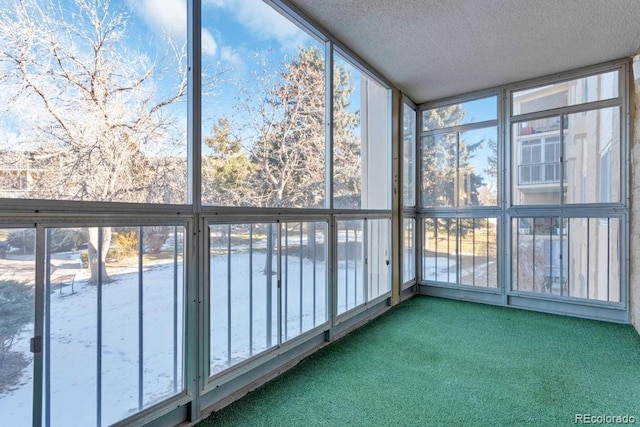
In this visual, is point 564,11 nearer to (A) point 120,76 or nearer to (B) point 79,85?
(A) point 120,76

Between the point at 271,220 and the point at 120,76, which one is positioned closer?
the point at 120,76

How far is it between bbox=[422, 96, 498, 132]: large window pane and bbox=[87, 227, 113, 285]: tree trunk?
3980 mm

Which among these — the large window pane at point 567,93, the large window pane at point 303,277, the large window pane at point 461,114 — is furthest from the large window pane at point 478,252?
the large window pane at point 303,277

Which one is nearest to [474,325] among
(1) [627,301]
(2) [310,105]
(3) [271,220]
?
(1) [627,301]

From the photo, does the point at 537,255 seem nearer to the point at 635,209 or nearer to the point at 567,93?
the point at 635,209

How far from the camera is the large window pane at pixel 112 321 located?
4.14ft

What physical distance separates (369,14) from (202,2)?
126cm

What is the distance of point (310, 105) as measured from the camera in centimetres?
254

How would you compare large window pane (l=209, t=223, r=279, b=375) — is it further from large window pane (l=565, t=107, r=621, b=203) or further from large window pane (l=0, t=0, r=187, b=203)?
large window pane (l=565, t=107, r=621, b=203)

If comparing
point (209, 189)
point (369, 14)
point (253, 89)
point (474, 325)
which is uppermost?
point (369, 14)

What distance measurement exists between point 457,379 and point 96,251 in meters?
2.17

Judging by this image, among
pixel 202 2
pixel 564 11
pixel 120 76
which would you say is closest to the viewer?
pixel 120 76

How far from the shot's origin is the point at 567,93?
11.3ft

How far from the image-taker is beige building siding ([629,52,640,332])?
2.91m
